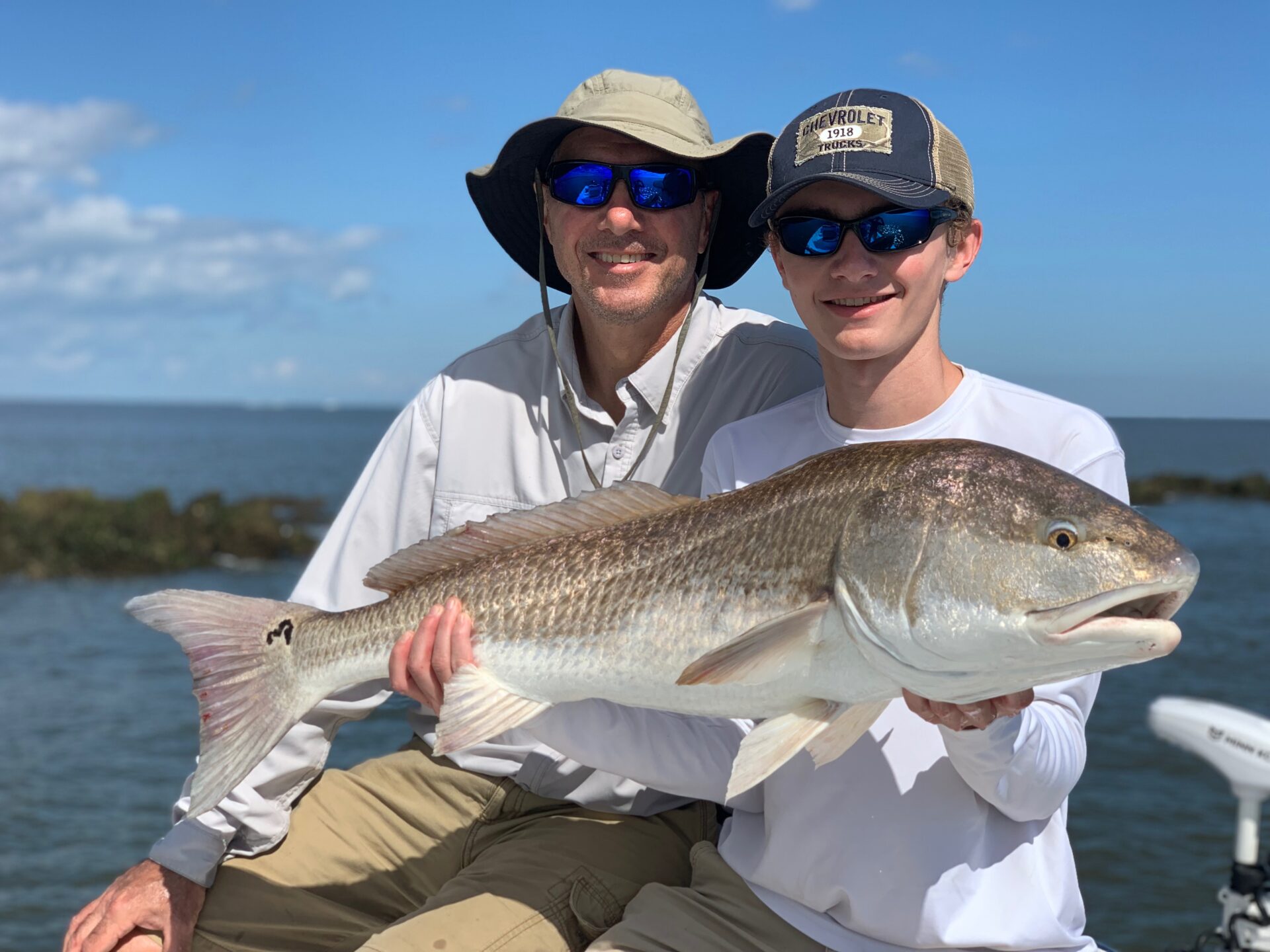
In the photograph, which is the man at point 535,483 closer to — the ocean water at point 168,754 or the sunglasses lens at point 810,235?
the ocean water at point 168,754

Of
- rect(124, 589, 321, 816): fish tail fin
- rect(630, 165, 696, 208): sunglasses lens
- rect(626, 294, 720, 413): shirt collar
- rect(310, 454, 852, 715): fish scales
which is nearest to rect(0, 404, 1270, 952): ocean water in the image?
rect(124, 589, 321, 816): fish tail fin

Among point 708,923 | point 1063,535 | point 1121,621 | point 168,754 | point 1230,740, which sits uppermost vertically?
point 1063,535

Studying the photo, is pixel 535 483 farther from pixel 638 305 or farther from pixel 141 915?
pixel 141 915

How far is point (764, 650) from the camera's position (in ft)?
8.32

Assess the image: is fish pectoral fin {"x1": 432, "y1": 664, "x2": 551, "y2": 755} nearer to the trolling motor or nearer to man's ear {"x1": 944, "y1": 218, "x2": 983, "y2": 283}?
man's ear {"x1": 944, "y1": 218, "x2": 983, "y2": 283}

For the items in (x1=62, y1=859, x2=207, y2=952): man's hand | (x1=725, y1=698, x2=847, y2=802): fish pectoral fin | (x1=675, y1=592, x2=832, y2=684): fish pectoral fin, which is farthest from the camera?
(x1=62, y1=859, x2=207, y2=952): man's hand

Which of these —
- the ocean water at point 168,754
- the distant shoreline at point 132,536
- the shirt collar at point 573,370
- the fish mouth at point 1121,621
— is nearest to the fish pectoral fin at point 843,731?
the fish mouth at point 1121,621

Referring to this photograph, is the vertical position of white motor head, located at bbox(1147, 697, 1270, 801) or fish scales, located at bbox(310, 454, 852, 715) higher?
fish scales, located at bbox(310, 454, 852, 715)

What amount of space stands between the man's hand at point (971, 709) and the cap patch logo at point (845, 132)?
1.54 m

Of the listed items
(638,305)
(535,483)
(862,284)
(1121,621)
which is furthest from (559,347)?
(1121,621)

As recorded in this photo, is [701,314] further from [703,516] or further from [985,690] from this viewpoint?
[985,690]

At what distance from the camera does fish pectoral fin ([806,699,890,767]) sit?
8.84 ft

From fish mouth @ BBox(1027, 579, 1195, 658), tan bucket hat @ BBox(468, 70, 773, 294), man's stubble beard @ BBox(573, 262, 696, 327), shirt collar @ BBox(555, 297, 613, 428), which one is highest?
tan bucket hat @ BBox(468, 70, 773, 294)

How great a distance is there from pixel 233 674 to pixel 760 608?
5.61 feet
